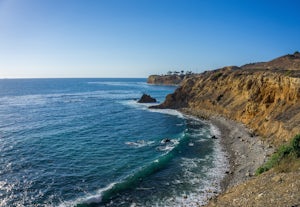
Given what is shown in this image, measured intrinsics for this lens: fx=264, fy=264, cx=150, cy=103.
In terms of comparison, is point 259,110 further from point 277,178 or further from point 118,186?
point 118,186

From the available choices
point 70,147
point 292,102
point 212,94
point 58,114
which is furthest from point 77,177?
point 212,94

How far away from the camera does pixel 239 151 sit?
141 feet

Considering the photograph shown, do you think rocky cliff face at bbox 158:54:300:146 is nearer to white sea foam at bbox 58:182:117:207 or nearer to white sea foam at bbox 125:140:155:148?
white sea foam at bbox 125:140:155:148

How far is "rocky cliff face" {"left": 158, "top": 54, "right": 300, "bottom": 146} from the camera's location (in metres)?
46.0

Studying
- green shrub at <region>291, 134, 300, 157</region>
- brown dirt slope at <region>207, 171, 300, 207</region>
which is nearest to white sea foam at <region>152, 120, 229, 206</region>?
brown dirt slope at <region>207, 171, 300, 207</region>

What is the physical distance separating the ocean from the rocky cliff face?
9262mm

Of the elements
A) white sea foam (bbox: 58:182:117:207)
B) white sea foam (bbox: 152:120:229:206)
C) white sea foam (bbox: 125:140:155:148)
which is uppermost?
white sea foam (bbox: 125:140:155:148)

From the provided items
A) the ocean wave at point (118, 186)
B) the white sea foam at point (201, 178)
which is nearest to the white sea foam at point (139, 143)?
the ocean wave at point (118, 186)

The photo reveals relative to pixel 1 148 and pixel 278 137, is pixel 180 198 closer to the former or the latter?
pixel 278 137

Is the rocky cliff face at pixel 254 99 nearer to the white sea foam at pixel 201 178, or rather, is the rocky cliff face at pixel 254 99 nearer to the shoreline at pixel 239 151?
the shoreline at pixel 239 151

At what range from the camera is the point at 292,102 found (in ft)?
159

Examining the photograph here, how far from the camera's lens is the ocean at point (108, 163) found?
1133 inches

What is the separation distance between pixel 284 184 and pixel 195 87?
240ft

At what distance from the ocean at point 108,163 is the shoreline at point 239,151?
1.38 meters
